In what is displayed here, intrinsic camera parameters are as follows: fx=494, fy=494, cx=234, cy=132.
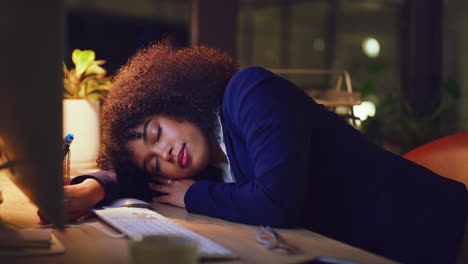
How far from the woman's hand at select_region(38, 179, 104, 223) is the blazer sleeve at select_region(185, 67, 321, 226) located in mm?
222

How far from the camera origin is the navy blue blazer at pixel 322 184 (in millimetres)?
1074

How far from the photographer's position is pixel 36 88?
1.96 ft

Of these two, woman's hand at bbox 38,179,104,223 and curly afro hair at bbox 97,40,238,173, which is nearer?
woman's hand at bbox 38,179,104,223

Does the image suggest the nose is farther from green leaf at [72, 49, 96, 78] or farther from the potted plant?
green leaf at [72, 49, 96, 78]

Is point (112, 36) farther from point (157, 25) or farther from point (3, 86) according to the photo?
point (3, 86)

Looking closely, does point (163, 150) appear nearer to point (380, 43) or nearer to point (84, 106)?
point (84, 106)

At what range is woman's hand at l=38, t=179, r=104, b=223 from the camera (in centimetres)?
106

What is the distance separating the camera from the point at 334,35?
6742mm

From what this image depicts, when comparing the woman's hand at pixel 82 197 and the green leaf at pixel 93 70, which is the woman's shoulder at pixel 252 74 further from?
the green leaf at pixel 93 70

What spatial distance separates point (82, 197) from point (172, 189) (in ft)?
0.78

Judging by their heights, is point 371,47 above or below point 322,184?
above

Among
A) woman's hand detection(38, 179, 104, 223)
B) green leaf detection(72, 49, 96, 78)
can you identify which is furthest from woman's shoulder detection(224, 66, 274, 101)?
green leaf detection(72, 49, 96, 78)

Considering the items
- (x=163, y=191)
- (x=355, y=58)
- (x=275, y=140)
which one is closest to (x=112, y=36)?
(x=163, y=191)

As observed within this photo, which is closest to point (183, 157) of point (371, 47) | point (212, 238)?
point (212, 238)
